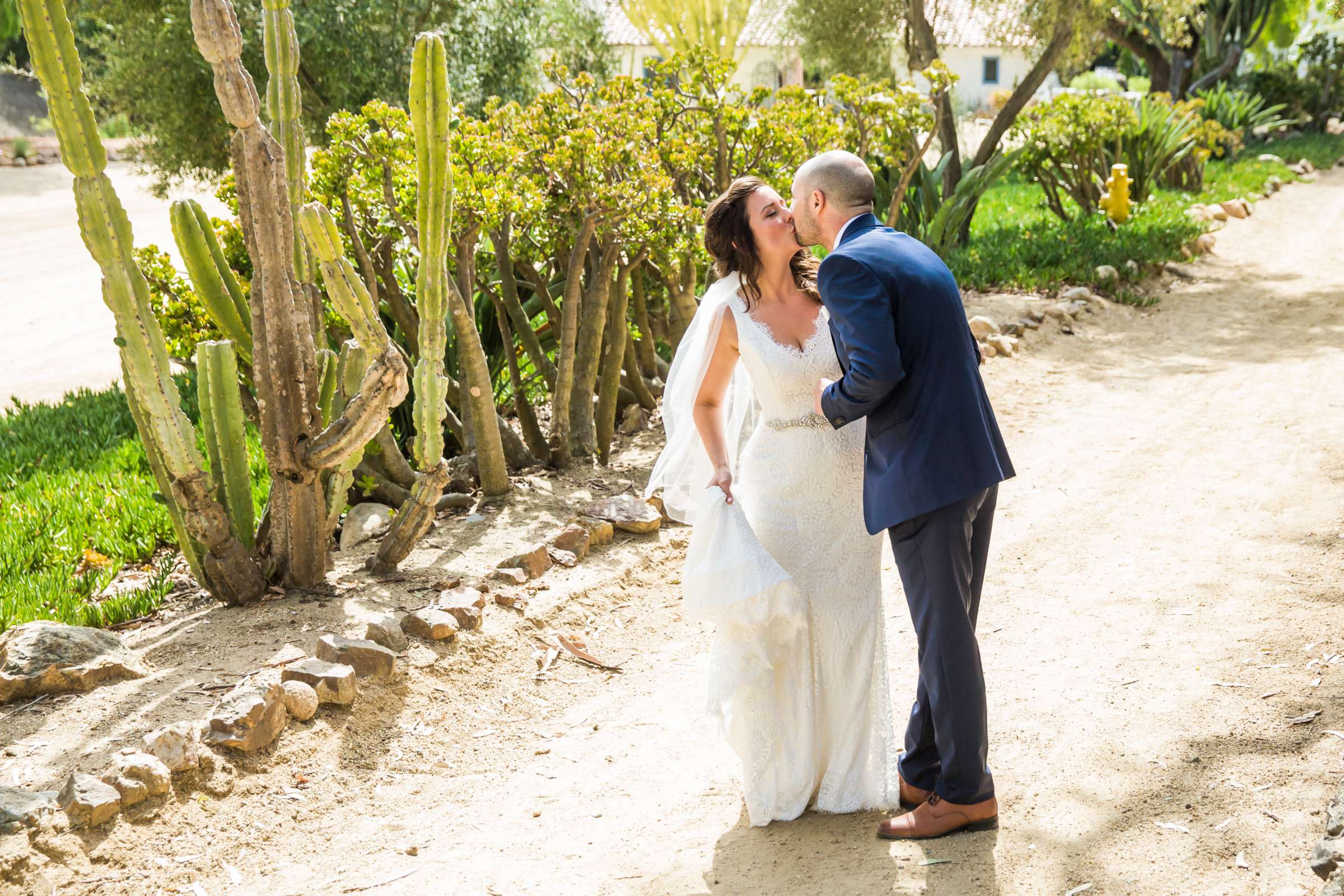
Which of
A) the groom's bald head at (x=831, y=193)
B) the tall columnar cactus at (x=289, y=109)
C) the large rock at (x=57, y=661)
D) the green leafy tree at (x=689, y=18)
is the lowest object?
the large rock at (x=57, y=661)

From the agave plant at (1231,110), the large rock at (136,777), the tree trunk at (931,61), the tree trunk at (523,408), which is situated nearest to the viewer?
the large rock at (136,777)

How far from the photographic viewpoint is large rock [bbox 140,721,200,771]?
3387 mm

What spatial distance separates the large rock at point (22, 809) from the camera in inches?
120

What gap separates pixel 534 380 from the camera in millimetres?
7145

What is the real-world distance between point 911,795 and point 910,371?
1.24 meters

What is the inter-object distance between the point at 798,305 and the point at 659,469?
0.70 meters

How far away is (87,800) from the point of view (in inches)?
124

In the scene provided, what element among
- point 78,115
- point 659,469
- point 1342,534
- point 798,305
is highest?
point 78,115

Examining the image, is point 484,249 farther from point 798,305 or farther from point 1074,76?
point 1074,76

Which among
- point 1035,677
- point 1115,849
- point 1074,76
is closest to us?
point 1115,849

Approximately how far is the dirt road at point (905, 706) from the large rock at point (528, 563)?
12 centimetres

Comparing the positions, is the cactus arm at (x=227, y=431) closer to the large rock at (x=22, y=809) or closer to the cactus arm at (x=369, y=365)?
the cactus arm at (x=369, y=365)

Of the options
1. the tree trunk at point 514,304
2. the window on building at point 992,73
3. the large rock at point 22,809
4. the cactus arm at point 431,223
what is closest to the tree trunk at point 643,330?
the tree trunk at point 514,304

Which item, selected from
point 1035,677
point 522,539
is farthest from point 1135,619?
point 522,539
